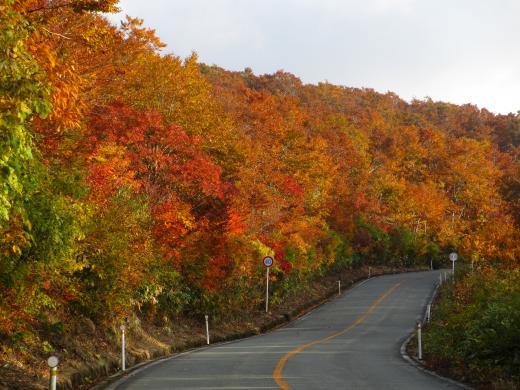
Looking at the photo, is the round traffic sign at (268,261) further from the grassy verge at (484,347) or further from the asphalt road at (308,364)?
A: the grassy verge at (484,347)

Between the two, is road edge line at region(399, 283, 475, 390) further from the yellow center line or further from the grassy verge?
the yellow center line

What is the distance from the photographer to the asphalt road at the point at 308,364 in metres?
12.3

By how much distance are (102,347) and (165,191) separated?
28.2 feet

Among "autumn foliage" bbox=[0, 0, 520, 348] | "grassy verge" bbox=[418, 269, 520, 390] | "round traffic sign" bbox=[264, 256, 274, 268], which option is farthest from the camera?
"round traffic sign" bbox=[264, 256, 274, 268]

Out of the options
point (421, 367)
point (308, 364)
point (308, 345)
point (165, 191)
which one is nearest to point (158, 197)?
point (165, 191)

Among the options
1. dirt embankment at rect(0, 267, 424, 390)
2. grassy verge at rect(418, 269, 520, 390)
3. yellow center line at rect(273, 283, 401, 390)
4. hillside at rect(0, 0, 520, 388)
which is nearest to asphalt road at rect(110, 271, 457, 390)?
yellow center line at rect(273, 283, 401, 390)

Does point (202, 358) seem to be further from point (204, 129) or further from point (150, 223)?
point (204, 129)

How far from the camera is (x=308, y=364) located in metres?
15.7

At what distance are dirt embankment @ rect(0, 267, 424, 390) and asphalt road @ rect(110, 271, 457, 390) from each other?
1192 millimetres

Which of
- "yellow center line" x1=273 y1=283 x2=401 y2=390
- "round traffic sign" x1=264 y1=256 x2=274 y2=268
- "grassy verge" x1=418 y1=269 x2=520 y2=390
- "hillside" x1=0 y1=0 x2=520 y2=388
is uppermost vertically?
"hillside" x1=0 y1=0 x2=520 y2=388

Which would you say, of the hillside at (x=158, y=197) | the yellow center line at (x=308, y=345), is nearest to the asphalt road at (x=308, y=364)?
the yellow center line at (x=308, y=345)

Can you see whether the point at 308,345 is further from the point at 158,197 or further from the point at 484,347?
the point at 484,347

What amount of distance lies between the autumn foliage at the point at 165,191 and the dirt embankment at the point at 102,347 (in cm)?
61

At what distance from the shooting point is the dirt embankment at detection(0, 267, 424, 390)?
484 inches
